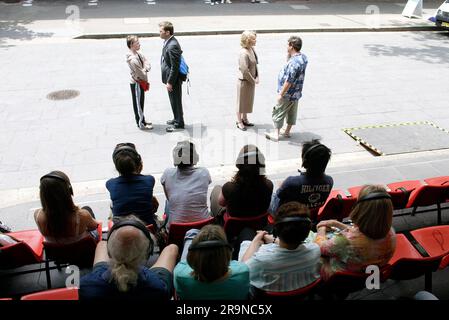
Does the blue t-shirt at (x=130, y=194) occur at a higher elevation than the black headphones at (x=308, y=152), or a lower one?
lower

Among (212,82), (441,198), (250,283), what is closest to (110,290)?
(250,283)

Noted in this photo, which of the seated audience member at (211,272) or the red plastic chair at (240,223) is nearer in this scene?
the seated audience member at (211,272)

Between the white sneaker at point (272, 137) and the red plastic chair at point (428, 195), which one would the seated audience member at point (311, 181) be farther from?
the white sneaker at point (272, 137)

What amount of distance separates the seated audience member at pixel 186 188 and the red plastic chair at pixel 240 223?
29 centimetres

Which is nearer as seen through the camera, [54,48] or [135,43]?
[135,43]

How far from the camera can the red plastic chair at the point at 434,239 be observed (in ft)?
13.1

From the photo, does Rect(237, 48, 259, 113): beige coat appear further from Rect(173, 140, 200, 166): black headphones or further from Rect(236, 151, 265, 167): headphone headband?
Rect(236, 151, 265, 167): headphone headband

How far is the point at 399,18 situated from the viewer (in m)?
18.3

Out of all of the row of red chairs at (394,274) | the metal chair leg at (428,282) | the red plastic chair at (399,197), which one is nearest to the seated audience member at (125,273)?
the row of red chairs at (394,274)

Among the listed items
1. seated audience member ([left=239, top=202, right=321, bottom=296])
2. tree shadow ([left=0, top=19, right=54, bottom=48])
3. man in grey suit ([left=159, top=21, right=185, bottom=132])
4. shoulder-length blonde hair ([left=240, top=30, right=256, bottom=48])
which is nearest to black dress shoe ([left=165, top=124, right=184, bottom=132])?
man in grey suit ([left=159, top=21, right=185, bottom=132])

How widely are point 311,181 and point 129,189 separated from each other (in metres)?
1.86

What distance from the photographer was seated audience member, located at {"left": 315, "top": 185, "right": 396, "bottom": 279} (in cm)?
322

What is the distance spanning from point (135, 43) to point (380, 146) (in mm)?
4684

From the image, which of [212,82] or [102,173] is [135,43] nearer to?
[102,173]
